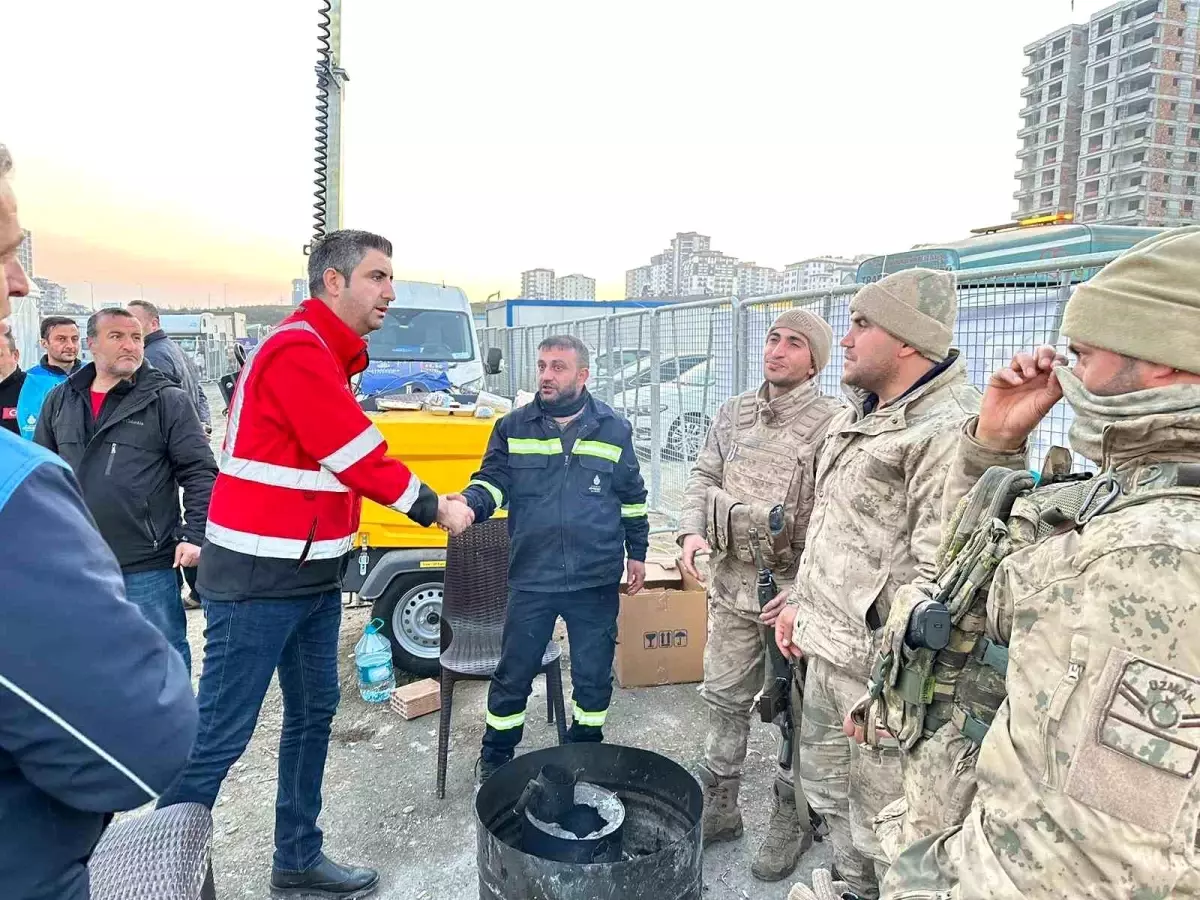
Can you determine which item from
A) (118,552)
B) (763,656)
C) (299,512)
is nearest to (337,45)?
(299,512)

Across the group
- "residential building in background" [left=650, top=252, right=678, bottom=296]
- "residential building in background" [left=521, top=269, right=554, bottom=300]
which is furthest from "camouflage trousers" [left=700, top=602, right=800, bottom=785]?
"residential building in background" [left=521, top=269, right=554, bottom=300]

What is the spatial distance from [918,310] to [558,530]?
172 cm

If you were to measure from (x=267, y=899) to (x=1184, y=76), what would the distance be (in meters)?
52.9

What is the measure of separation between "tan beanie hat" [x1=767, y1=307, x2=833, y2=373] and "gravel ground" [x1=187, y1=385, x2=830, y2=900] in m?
1.97

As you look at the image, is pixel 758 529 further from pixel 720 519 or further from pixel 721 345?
pixel 721 345

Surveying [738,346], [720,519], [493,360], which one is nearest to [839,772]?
[720,519]

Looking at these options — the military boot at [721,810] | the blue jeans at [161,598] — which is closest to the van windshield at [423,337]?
the blue jeans at [161,598]

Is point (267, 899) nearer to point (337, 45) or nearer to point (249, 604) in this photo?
point (249, 604)

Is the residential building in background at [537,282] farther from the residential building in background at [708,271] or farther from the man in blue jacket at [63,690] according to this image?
the man in blue jacket at [63,690]

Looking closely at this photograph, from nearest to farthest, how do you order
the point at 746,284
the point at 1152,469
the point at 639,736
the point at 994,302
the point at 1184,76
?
1. the point at 1152,469
2. the point at 994,302
3. the point at 639,736
4. the point at 1184,76
5. the point at 746,284

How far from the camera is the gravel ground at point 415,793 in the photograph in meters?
2.75

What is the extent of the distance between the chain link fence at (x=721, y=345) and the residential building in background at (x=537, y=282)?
68375 mm

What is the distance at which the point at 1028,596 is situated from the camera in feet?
3.46

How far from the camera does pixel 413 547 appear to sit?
4.25m
